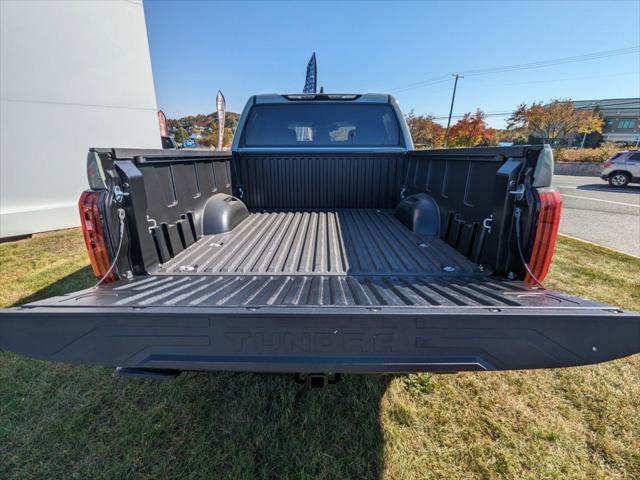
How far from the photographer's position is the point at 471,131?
36750 mm

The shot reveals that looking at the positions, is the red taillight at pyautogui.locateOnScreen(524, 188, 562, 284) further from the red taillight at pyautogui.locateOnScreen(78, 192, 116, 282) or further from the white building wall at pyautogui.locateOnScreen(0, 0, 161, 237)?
the white building wall at pyautogui.locateOnScreen(0, 0, 161, 237)

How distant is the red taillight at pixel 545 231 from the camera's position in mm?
1567

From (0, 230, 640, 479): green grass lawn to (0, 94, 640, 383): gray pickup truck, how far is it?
795 mm

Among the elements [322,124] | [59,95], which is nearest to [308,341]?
[322,124]

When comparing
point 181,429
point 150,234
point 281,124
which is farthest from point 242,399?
point 281,124

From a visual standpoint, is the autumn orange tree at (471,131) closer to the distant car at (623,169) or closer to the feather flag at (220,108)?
the distant car at (623,169)

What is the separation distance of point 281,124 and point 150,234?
8.34 feet

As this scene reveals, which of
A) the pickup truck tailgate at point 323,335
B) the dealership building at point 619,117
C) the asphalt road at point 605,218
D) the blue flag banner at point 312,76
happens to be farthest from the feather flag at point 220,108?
the dealership building at point 619,117

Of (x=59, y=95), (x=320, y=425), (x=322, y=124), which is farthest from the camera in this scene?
(x=59, y=95)

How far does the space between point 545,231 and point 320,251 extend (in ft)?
5.00

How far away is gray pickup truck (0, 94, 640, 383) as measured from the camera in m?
1.22

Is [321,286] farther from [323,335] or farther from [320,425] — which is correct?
[320,425]

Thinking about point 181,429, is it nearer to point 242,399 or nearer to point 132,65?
point 242,399

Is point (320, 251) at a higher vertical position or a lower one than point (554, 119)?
lower
